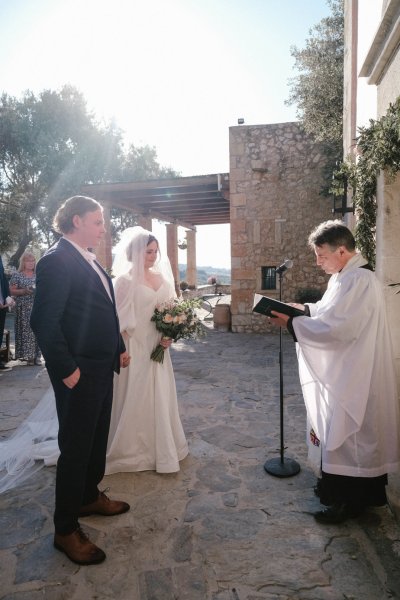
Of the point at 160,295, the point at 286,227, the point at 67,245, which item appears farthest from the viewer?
the point at 286,227

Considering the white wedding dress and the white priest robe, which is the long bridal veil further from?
the white priest robe

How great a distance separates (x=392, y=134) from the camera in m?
2.66

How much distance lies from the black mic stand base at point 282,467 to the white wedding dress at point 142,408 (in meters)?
0.83

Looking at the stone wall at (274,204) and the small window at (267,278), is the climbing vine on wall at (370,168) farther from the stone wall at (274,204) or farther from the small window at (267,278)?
the small window at (267,278)

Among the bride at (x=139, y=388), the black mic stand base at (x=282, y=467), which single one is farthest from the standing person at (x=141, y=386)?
the black mic stand base at (x=282, y=467)

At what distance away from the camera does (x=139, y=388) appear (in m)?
3.46

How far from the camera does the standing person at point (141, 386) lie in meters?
3.38

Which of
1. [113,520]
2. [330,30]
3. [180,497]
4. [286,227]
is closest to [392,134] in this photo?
[180,497]

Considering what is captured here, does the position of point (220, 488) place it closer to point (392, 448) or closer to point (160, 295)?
point (392, 448)

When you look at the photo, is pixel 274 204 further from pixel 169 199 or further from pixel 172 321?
pixel 172 321

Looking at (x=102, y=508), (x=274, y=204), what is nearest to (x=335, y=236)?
(x=102, y=508)

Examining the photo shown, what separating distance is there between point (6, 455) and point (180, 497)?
5.91 ft

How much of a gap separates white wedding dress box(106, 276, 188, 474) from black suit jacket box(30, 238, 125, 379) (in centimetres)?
81

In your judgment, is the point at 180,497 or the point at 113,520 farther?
the point at 180,497
